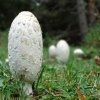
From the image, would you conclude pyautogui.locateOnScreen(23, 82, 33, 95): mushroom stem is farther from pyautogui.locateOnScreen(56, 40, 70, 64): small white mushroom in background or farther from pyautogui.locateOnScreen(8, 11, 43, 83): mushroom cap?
pyautogui.locateOnScreen(56, 40, 70, 64): small white mushroom in background

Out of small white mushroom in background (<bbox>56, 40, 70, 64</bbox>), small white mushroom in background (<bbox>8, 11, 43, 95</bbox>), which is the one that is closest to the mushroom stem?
small white mushroom in background (<bbox>8, 11, 43, 95</bbox>)

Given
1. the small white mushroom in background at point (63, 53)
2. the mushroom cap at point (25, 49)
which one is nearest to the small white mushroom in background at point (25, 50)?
the mushroom cap at point (25, 49)

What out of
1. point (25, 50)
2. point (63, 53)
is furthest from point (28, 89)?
point (63, 53)

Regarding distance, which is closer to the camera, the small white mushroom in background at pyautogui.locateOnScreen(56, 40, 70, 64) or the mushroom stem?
the mushroom stem

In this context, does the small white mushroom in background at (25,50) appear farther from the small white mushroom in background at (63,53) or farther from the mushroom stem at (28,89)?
the small white mushroom in background at (63,53)

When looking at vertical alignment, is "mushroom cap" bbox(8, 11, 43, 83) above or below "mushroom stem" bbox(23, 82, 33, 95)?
above

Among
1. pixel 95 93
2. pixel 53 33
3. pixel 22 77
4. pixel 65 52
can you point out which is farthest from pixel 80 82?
pixel 53 33

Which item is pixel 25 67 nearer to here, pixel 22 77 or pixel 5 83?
pixel 22 77

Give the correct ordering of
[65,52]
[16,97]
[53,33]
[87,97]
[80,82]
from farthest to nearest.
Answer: [53,33], [65,52], [80,82], [16,97], [87,97]
